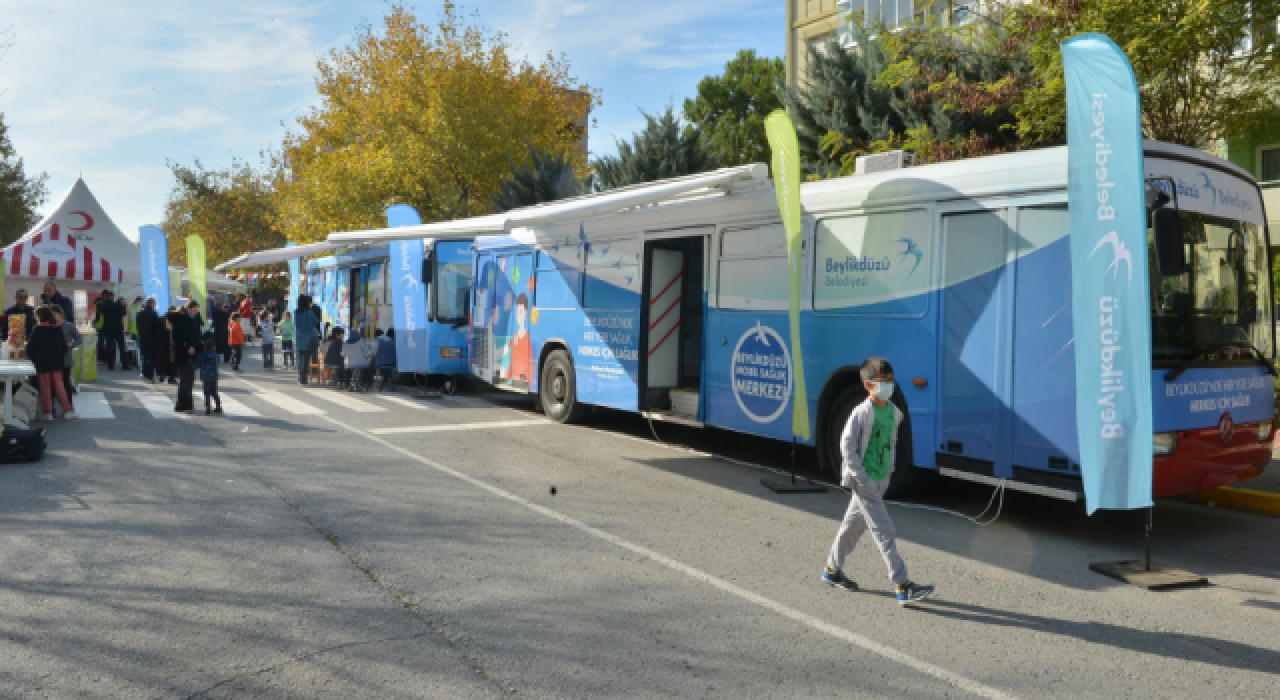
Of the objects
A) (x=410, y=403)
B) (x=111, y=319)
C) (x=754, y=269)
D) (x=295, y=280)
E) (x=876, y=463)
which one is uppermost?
(x=295, y=280)

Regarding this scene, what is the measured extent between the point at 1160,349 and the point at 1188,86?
9309mm

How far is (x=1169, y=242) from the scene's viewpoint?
650 centimetres

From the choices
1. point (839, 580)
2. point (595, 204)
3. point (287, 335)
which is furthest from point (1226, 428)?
point (287, 335)

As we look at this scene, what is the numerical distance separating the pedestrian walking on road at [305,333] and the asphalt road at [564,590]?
9510 mm

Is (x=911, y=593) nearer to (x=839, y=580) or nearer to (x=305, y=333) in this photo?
(x=839, y=580)

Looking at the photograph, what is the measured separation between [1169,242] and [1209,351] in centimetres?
131

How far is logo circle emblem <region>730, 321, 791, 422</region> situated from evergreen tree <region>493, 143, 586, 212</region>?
1860cm

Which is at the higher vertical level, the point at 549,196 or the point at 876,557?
the point at 549,196

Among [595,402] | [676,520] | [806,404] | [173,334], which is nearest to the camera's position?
[676,520]

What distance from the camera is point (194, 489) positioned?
8477mm

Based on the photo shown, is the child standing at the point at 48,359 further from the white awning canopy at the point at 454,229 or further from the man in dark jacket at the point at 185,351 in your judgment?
the white awning canopy at the point at 454,229

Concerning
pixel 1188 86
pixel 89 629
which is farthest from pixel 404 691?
pixel 1188 86

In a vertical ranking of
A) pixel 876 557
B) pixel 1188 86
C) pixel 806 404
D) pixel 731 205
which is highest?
pixel 1188 86

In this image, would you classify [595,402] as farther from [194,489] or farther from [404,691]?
[404,691]
